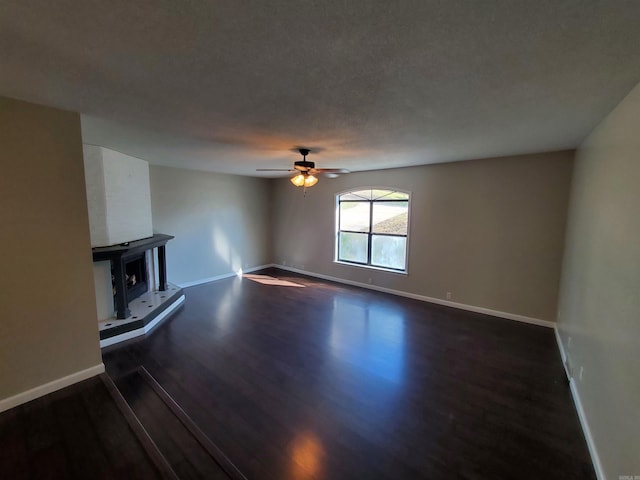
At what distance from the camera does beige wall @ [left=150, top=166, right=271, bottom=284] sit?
548 centimetres

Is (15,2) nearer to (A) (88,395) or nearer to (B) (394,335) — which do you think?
(A) (88,395)

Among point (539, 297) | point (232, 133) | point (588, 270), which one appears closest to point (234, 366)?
point (232, 133)

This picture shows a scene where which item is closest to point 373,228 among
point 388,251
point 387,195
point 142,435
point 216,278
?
point 388,251

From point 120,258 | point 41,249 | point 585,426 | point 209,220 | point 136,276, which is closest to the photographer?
point 585,426

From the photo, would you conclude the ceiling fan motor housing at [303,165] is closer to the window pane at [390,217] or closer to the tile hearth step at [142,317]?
the window pane at [390,217]

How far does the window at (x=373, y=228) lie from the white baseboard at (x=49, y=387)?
15.6ft

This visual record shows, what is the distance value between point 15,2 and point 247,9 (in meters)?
0.93

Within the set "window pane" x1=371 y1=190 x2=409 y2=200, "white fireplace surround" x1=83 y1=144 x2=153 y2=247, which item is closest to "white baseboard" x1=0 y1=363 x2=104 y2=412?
"white fireplace surround" x1=83 y1=144 x2=153 y2=247

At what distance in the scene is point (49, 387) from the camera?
241cm

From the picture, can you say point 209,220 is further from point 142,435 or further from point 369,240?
point 142,435

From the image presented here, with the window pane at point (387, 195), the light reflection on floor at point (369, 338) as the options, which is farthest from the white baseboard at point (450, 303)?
the window pane at point (387, 195)

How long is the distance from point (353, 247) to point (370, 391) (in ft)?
12.6

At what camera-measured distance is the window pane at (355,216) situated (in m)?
5.92

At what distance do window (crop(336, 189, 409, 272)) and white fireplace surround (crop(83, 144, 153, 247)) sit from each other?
156 inches
